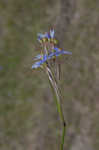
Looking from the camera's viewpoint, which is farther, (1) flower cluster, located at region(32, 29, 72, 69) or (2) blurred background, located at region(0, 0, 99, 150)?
(2) blurred background, located at region(0, 0, 99, 150)

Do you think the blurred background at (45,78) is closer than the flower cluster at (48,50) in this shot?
No

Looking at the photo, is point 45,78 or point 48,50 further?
point 45,78

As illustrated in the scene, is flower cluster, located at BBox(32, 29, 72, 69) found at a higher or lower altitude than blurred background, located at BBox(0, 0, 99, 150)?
lower

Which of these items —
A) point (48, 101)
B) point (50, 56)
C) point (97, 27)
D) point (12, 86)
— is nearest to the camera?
point (50, 56)

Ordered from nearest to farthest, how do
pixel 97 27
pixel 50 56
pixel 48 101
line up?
pixel 50 56 → pixel 97 27 → pixel 48 101

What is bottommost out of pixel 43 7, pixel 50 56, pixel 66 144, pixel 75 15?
pixel 66 144

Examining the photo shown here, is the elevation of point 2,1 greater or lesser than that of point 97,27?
greater

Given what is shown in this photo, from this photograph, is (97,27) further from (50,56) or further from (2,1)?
(50,56)

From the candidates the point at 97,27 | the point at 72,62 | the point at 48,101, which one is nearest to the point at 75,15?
the point at 97,27
